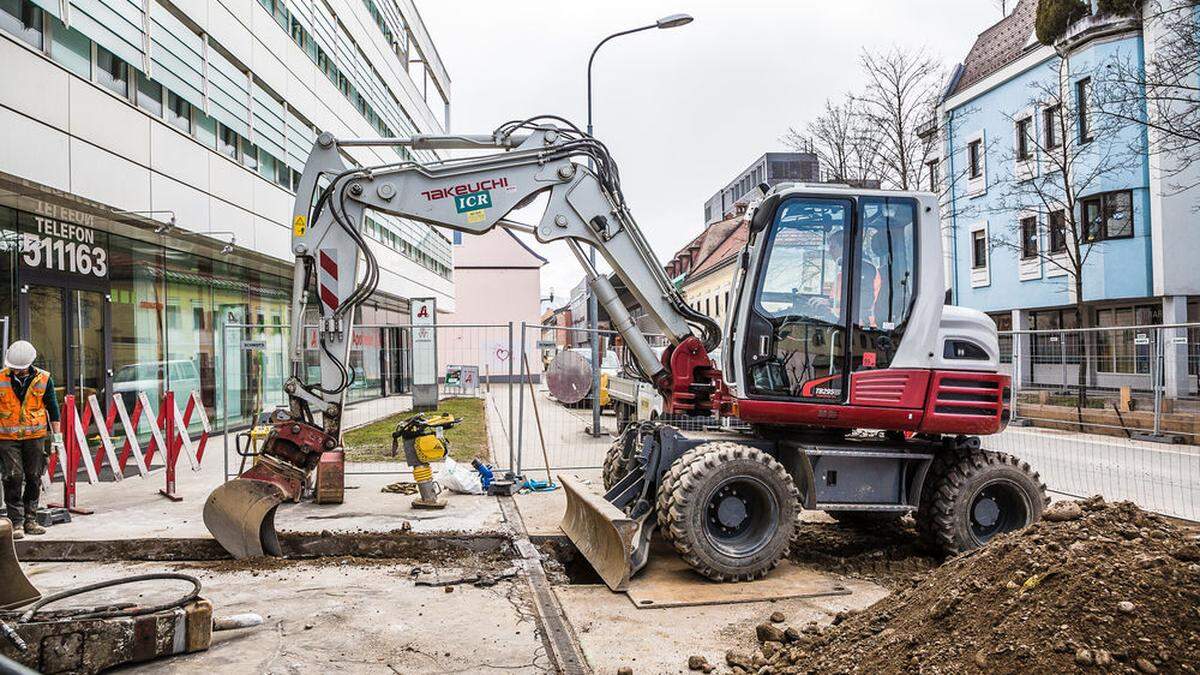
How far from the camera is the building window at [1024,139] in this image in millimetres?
25852

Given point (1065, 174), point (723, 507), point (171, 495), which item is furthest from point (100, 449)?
point (1065, 174)

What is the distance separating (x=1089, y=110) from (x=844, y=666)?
23.2 metres

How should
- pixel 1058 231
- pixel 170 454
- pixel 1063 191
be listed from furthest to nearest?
pixel 1063 191
pixel 1058 231
pixel 170 454

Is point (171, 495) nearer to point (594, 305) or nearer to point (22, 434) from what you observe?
point (22, 434)

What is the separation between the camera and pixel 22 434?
26.1 feet

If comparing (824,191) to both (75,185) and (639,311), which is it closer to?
(639,311)

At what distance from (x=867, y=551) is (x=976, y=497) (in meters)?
1.04

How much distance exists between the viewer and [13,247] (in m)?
10.6

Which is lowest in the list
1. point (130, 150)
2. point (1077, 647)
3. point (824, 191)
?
point (1077, 647)

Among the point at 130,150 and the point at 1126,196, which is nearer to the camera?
the point at 130,150

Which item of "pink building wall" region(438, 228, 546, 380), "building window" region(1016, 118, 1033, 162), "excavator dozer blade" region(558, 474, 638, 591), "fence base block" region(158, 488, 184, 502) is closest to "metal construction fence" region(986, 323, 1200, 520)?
"excavator dozer blade" region(558, 474, 638, 591)

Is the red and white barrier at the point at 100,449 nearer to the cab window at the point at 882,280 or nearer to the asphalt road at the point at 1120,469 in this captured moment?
the cab window at the point at 882,280

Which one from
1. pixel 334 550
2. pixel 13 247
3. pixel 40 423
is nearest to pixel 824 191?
pixel 334 550

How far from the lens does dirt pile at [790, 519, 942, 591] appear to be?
6840 millimetres
